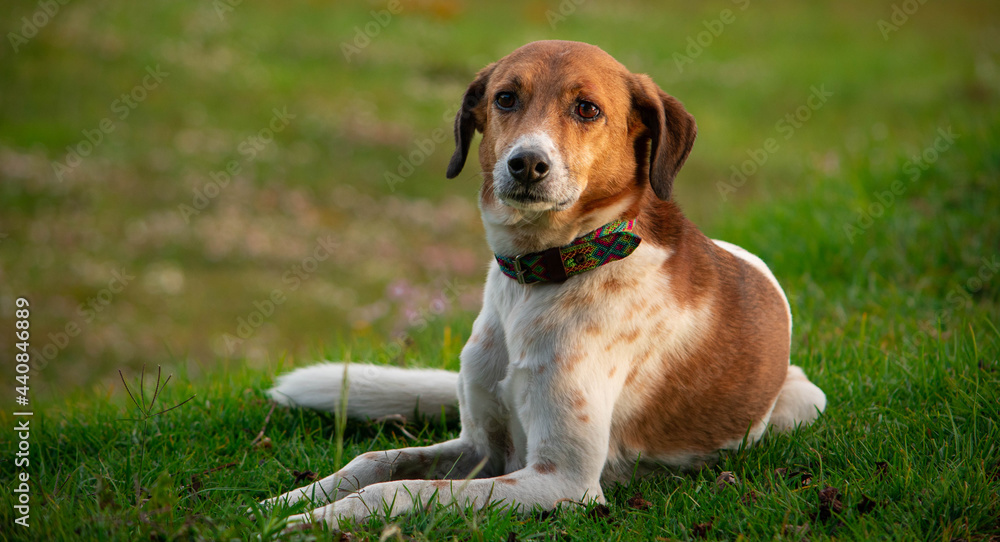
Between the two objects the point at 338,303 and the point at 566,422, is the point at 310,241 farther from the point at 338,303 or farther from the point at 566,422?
the point at 566,422

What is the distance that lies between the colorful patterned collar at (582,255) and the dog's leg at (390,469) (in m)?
0.79

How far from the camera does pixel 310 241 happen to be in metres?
9.91

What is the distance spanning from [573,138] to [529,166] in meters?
0.27

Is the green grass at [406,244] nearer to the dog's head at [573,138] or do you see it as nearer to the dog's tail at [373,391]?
the dog's tail at [373,391]

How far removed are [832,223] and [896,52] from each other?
12566mm

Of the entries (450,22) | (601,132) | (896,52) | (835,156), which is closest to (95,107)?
(450,22)

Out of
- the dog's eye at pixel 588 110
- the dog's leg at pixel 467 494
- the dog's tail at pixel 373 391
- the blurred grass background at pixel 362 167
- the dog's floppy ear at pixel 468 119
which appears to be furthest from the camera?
the blurred grass background at pixel 362 167

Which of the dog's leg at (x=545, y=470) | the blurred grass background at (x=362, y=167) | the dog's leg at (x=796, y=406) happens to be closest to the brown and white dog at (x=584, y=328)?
the dog's leg at (x=545, y=470)

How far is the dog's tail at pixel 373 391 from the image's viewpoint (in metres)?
3.85

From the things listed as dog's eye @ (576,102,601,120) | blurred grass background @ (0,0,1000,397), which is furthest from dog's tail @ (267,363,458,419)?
dog's eye @ (576,102,601,120)

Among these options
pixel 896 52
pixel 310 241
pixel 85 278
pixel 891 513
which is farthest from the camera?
pixel 896 52

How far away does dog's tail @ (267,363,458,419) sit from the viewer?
3854mm

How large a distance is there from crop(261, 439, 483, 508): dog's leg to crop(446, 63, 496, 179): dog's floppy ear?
116 cm

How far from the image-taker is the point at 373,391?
3879mm
